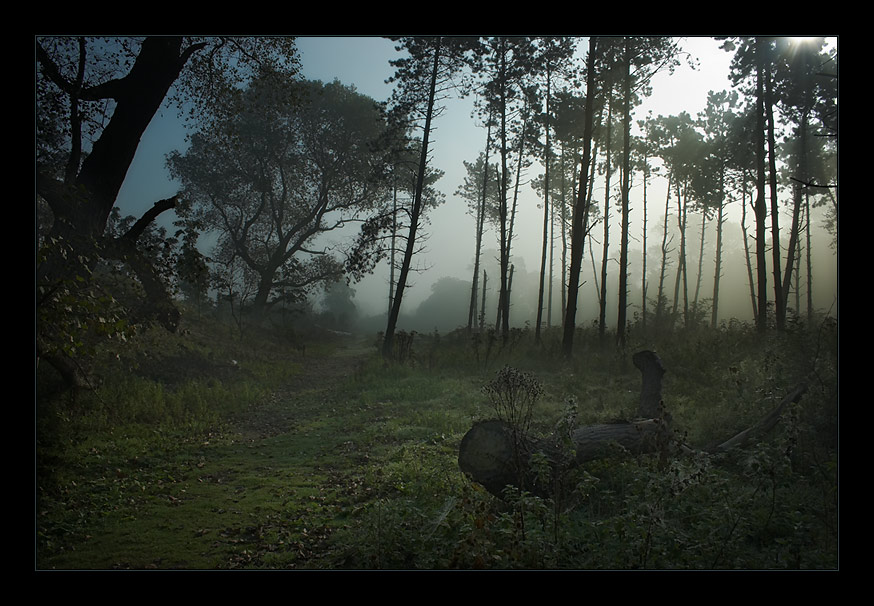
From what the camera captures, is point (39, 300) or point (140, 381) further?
point (140, 381)

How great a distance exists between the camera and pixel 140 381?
27.7ft

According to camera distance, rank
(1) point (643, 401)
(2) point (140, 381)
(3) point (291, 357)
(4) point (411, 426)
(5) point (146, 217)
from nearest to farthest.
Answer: (5) point (146, 217), (1) point (643, 401), (4) point (411, 426), (2) point (140, 381), (3) point (291, 357)

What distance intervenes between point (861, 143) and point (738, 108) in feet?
28.4

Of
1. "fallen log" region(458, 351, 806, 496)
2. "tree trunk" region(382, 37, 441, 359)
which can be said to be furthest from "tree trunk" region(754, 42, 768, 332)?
"tree trunk" region(382, 37, 441, 359)

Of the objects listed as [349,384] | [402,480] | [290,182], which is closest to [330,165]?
[290,182]

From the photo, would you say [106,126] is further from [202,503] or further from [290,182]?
[290,182]

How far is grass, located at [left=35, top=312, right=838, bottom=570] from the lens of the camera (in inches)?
138

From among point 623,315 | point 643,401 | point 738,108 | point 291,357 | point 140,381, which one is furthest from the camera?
point 291,357

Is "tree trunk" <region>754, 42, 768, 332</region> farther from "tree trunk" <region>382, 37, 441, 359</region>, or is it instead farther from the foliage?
"tree trunk" <region>382, 37, 441, 359</region>

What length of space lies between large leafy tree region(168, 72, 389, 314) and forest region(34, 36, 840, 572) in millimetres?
86

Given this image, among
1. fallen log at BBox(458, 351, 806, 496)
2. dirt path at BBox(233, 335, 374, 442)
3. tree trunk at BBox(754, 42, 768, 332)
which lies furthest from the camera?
tree trunk at BBox(754, 42, 768, 332)

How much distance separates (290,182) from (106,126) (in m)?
7.18

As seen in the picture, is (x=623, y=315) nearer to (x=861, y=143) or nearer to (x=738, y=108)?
(x=738, y=108)
